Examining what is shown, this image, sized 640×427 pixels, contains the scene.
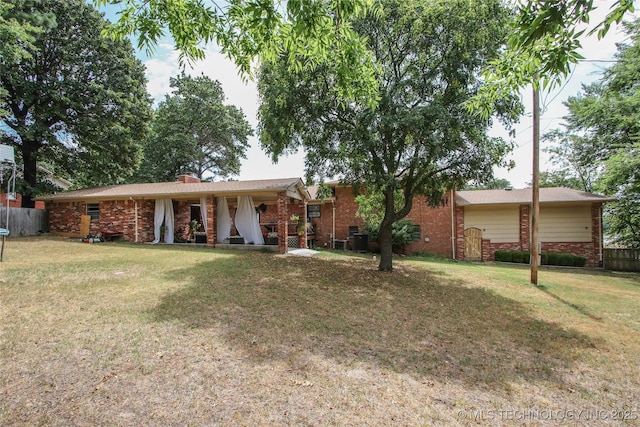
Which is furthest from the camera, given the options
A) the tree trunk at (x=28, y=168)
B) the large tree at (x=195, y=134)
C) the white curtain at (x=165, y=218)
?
the large tree at (x=195, y=134)

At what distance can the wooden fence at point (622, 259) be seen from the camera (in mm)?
14203

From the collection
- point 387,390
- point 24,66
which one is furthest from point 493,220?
point 24,66

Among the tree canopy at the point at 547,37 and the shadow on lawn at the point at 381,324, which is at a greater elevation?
the tree canopy at the point at 547,37

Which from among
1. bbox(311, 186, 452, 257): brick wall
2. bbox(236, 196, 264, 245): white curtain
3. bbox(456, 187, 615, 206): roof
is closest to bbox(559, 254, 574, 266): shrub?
bbox(456, 187, 615, 206): roof

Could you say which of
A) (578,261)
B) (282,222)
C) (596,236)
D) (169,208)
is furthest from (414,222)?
(169,208)

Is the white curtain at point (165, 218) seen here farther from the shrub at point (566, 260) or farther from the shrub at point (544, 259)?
the shrub at point (566, 260)

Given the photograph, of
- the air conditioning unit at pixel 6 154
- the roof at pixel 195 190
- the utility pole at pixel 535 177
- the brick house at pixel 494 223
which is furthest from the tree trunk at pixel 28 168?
the utility pole at pixel 535 177

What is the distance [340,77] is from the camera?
4.47 meters

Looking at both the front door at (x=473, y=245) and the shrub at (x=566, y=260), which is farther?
the front door at (x=473, y=245)

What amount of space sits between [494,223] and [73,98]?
2470cm

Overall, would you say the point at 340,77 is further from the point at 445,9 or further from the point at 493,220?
the point at 493,220

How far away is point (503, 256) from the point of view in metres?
15.4

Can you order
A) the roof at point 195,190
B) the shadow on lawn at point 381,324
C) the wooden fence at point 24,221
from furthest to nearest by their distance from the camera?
the wooden fence at point 24,221, the roof at point 195,190, the shadow on lawn at point 381,324

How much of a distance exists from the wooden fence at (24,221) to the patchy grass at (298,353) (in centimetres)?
1149
